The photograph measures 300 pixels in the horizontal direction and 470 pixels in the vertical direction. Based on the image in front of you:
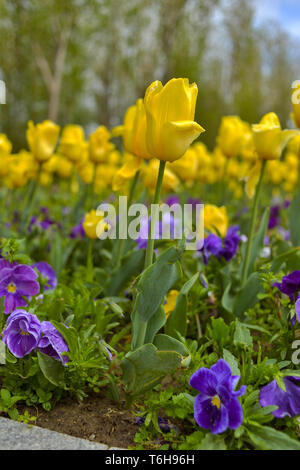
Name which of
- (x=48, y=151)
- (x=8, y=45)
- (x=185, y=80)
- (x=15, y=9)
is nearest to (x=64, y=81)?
(x=8, y=45)

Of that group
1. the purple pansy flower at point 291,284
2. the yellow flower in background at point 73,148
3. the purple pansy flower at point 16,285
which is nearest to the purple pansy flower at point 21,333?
the purple pansy flower at point 16,285

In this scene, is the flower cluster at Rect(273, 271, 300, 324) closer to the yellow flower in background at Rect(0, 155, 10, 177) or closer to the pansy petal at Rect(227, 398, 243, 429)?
the pansy petal at Rect(227, 398, 243, 429)

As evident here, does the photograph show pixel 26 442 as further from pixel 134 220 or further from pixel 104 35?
pixel 104 35

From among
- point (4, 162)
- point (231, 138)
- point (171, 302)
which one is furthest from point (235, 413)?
point (231, 138)

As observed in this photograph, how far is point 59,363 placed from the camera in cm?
147

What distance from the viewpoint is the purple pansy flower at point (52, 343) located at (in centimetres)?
144

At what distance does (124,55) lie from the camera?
54.5 ft

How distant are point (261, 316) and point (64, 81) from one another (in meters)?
17.1

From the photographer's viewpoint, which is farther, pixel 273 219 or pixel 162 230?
pixel 273 219

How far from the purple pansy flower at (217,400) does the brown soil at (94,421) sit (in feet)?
0.80

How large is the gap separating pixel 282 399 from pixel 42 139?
1.78 m

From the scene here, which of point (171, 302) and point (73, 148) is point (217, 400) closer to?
point (171, 302)

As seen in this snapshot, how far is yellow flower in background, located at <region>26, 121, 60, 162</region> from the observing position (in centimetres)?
251

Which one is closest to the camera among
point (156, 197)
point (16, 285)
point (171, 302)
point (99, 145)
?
point (156, 197)
